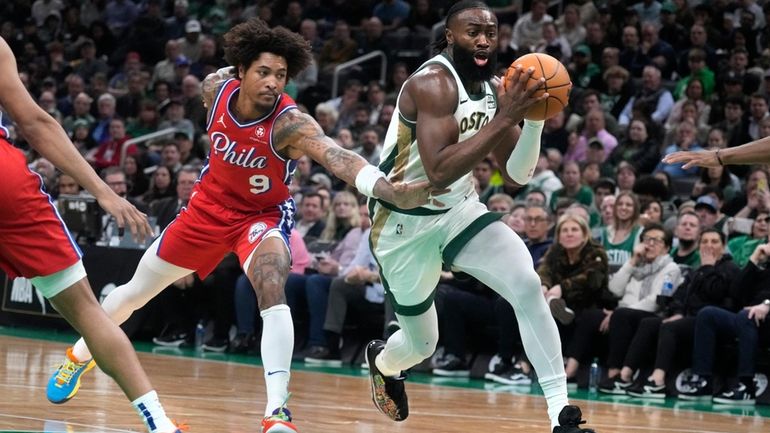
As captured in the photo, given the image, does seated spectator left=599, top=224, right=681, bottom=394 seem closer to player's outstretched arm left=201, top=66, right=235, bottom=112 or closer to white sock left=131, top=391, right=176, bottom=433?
player's outstretched arm left=201, top=66, right=235, bottom=112

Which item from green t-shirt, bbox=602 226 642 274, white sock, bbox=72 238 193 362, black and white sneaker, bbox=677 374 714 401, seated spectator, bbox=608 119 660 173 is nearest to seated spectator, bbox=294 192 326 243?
green t-shirt, bbox=602 226 642 274

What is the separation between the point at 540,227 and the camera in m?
12.1

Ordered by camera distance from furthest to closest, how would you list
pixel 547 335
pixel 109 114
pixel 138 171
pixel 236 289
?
1. pixel 109 114
2. pixel 138 171
3. pixel 236 289
4. pixel 547 335

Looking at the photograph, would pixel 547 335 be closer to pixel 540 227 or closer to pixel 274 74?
pixel 274 74

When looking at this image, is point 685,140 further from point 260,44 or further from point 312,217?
point 260,44

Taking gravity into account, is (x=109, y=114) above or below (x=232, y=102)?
below

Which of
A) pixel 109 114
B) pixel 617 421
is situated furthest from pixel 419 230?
pixel 109 114

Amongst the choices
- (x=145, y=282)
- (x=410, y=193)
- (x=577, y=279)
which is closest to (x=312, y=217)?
(x=577, y=279)

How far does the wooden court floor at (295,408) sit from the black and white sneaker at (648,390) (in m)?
0.85

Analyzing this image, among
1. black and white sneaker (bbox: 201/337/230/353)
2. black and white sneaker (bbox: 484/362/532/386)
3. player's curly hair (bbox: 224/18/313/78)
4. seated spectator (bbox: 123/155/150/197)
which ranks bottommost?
black and white sneaker (bbox: 201/337/230/353)

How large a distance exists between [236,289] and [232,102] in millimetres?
5955

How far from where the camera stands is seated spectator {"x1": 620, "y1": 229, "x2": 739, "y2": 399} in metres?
11.0

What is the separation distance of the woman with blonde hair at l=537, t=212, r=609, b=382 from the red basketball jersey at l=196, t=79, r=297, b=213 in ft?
14.6

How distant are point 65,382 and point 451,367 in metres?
5.42
